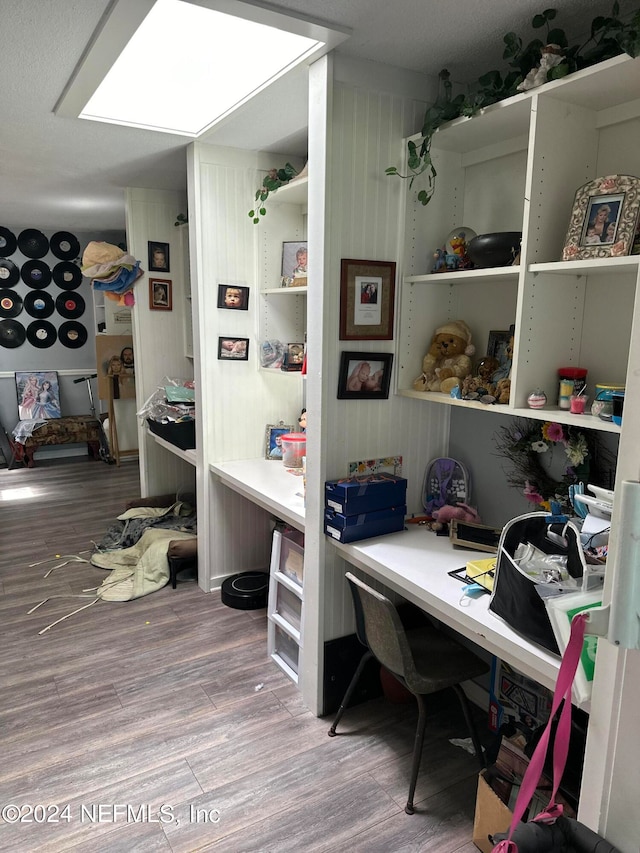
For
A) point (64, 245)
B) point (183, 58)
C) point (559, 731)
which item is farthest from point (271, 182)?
point (64, 245)

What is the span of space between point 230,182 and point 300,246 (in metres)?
0.49

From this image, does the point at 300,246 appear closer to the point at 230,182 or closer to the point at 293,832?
the point at 230,182

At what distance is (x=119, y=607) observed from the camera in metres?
3.31

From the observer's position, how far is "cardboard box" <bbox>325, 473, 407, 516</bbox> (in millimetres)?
2156

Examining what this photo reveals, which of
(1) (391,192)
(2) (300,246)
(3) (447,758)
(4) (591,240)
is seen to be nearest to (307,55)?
(1) (391,192)

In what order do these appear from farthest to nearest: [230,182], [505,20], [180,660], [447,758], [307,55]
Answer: [230,182] < [180,660] < [447,758] < [307,55] < [505,20]

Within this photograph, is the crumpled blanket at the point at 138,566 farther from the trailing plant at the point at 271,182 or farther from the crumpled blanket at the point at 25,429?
the crumpled blanket at the point at 25,429

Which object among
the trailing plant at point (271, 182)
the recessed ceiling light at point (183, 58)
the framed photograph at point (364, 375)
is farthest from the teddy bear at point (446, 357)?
the trailing plant at point (271, 182)

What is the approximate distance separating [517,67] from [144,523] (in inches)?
131

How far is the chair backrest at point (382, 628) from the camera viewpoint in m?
1.89

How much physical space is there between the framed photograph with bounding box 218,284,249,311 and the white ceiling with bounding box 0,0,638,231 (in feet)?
2.34

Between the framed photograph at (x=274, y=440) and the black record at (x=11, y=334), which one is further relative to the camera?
the black record at (x=11, y=334)

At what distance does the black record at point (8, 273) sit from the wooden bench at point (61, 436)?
1502mm

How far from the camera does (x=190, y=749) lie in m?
2.24
